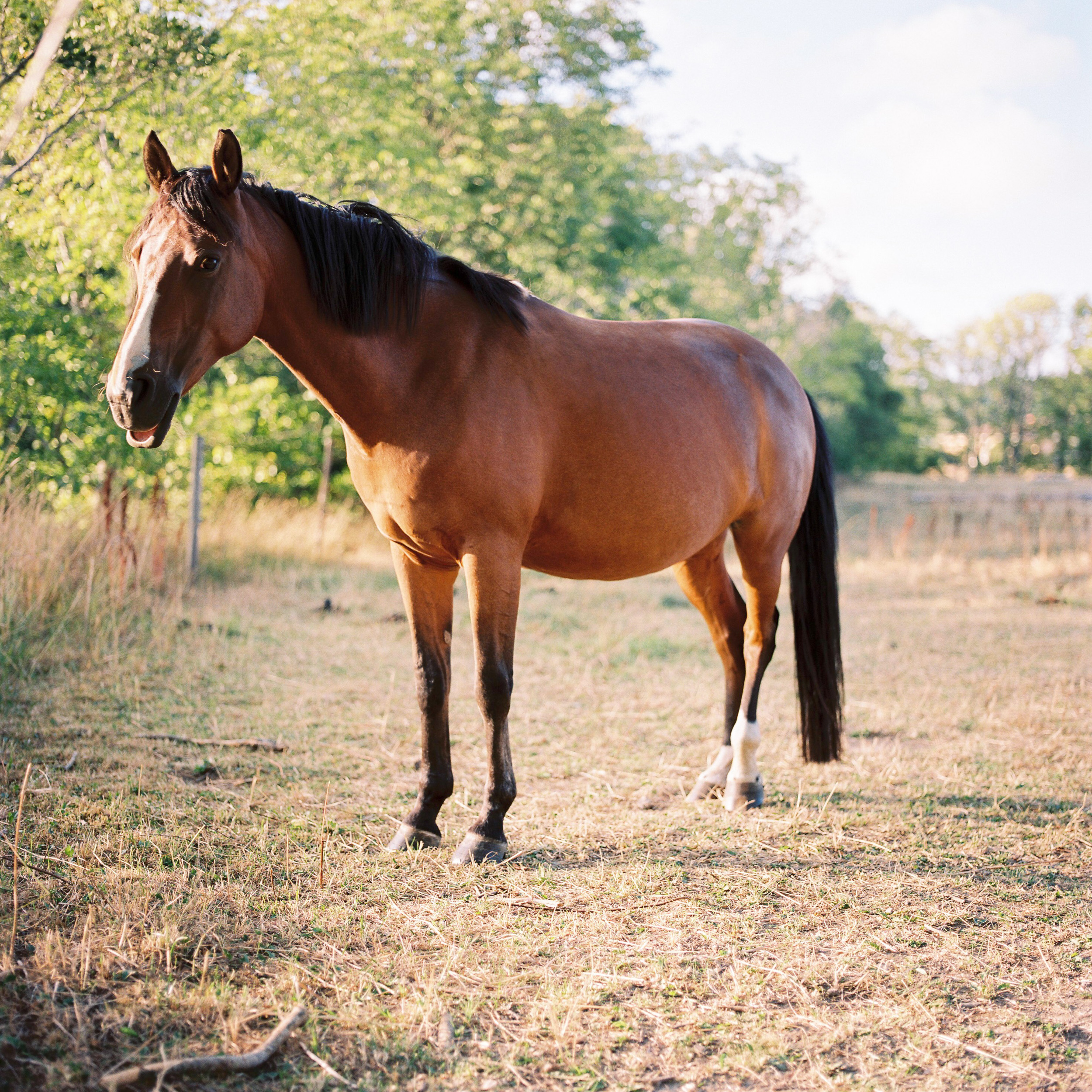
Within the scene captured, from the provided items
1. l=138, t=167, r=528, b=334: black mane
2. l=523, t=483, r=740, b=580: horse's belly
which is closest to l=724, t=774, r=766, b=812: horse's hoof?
l=523, t=483, r=740, b=580: horse's belly

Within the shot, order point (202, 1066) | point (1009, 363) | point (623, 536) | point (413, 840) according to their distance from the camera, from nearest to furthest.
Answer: point (202, 1066)
point (413, 840)
point (623, 536)
point (1009, 363)

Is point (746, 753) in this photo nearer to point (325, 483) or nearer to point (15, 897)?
point (15, 897)

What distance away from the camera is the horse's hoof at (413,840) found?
303cm

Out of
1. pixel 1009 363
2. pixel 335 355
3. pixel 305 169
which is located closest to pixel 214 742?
pixel 335 355

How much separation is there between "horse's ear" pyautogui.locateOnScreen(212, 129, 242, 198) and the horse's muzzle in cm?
61

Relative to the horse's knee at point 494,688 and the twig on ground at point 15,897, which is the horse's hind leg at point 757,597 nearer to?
the horse's knee at point 494,688

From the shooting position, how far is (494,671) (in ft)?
9.67

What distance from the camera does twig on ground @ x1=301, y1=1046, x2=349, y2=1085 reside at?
172 cm

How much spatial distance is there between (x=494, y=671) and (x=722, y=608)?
1.66m

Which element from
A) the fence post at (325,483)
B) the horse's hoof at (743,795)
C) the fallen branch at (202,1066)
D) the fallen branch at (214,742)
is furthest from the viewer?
the fence post at (325,483)

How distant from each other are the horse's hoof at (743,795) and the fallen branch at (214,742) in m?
2.18

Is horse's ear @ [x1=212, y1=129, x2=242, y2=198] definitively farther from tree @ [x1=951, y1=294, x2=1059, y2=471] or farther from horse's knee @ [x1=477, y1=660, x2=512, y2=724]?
tree @ [x1=951, y1=294, x2=1059, y2=471]

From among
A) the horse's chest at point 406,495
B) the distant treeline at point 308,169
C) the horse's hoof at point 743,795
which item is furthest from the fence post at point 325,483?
the horse's chest at point 406,495

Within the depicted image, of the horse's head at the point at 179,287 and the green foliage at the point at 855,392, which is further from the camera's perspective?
the green foliage at the point at 855,392
